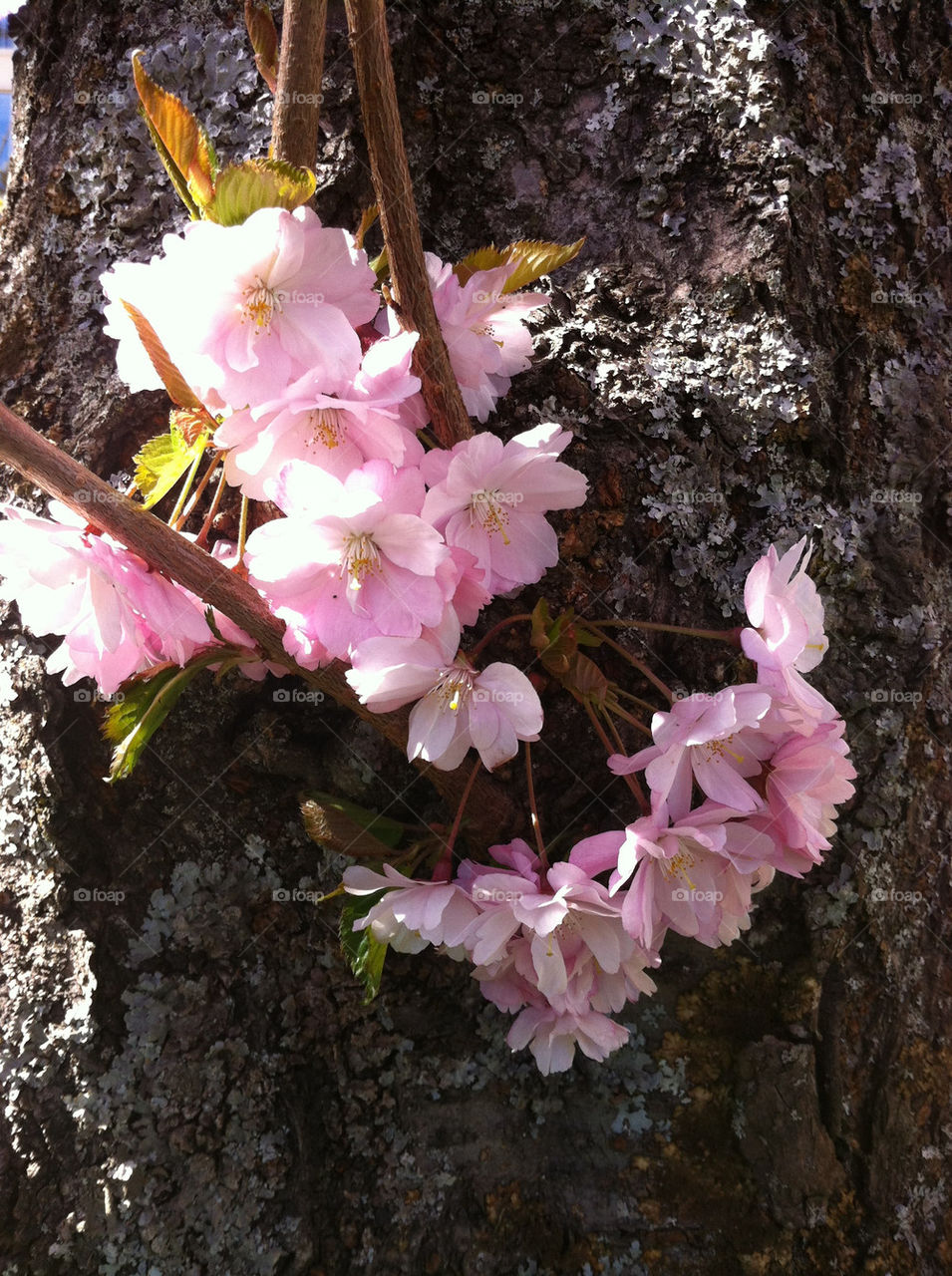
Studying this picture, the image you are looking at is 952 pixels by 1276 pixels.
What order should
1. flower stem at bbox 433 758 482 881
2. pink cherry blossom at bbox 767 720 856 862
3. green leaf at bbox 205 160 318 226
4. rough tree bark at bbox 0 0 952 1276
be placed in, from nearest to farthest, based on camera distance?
green leaf at bbox 205 160 318 226
pink cherry blossom at bbox 767 720 856 862
flower stem at bbox 433 758 482 881
rough tree bark at bbox 0 0 952 1276

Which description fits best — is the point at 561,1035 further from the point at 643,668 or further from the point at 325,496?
the point at 325,496

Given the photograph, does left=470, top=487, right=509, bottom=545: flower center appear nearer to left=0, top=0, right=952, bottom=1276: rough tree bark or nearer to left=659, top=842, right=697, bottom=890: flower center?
left=0, top=0, right=952, bottom=1276: rough tree bark

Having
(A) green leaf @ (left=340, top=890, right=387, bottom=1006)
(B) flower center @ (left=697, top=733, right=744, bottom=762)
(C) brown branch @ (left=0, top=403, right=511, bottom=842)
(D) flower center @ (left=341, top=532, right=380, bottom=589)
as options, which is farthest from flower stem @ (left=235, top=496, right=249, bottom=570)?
(B) flower center @ (left=697, top=733, right=744, bottom=762)

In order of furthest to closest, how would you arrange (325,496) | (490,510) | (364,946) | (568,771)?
(568,771)
(364,946)
(490,510)
(325,496)

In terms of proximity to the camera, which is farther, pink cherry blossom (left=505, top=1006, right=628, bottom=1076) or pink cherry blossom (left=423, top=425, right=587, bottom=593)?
pink cherry blossom (left=505, top=1006, right=628, bottom=1076)

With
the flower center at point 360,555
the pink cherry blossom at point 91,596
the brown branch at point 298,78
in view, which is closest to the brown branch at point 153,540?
the pink cherry blossom at point 91,596

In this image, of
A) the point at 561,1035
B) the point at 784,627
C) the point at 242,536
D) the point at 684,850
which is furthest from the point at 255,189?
the point at 561,1035

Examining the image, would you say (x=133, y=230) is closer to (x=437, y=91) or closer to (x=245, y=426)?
(x=437, y=91)
